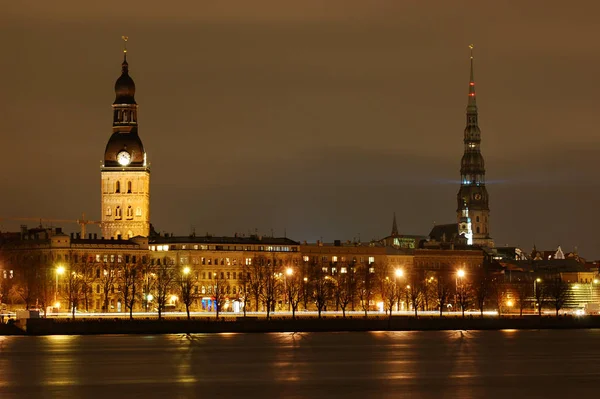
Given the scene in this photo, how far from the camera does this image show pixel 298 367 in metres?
97.6

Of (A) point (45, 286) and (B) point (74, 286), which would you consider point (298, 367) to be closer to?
(B) point (74, 286)

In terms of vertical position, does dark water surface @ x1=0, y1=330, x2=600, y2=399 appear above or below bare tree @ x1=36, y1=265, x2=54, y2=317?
below

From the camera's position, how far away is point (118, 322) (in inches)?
5674

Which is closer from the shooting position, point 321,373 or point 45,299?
point 321,373

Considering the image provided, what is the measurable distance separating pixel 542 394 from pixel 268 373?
17595mm

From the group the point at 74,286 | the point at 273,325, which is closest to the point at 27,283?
the point at 74,286

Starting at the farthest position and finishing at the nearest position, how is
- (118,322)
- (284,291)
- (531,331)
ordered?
(284,291), (531,331), (118,322)

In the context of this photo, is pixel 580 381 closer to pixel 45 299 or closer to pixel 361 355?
pixel 361 355

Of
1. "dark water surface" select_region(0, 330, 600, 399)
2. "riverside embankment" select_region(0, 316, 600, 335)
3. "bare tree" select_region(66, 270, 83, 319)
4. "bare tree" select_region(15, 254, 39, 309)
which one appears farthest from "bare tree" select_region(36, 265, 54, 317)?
"dark water surface" select_region(0, 330, 600, 399)

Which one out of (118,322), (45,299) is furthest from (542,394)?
(45,299)

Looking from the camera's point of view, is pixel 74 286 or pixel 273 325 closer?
pixel 273 325

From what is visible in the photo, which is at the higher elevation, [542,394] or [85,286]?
[85,286]

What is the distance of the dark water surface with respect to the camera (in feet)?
274

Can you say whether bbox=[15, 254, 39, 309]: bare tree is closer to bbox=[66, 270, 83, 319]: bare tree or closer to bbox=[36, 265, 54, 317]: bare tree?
bbox=[36, 265, 54, 317]: bare tree
